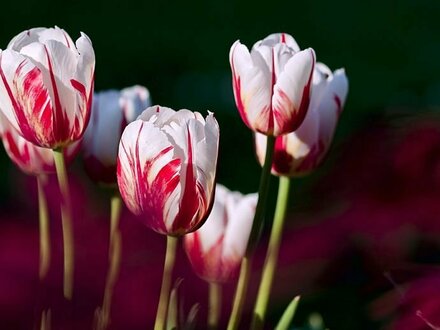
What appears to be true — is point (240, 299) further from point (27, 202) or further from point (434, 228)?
point (27, 202)

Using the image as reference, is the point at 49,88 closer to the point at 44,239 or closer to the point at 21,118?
the point at 21,118

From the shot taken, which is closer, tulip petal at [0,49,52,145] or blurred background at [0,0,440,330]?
tulip petal at [0,49,52,145]

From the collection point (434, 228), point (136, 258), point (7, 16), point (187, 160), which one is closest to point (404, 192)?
point (434, 228)

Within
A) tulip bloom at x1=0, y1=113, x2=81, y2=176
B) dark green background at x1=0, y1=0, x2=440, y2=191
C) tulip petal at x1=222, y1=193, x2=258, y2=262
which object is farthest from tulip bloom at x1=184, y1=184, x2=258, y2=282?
dark green background at x1=0, y1=0, x2=440, y2=191

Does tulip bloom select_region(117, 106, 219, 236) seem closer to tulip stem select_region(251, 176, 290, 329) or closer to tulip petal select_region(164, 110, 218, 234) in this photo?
tulip petal select_region(164, 110, 218, 234)

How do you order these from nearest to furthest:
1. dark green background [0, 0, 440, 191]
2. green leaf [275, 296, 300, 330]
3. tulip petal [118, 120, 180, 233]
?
tulip petal [118, 120, 180, 233]
green leaf [275, 296, 300, 330]
dark green background [0, 0, 440, 191]

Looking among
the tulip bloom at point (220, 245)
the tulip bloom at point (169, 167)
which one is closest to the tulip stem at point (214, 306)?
the tulip bloom at point (220, 245)
